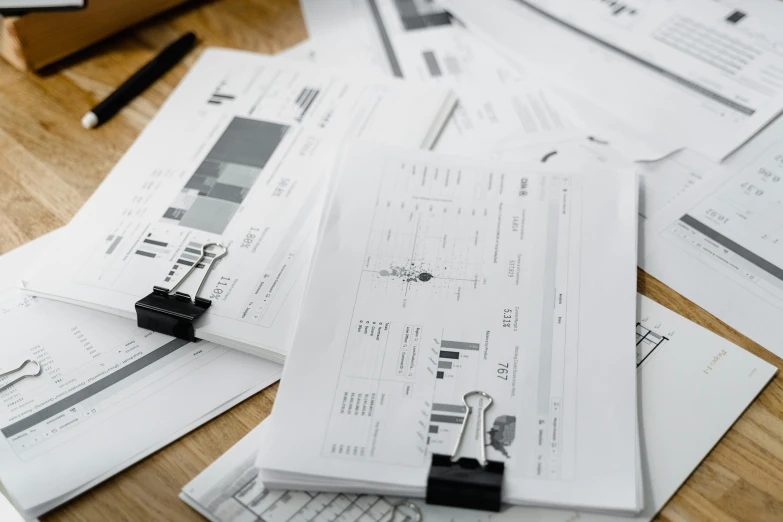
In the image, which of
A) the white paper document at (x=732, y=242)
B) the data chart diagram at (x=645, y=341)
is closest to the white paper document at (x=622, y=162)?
the white paper document at (x=732, y=242)

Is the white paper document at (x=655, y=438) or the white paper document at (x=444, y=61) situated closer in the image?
the white paper document at (x=655, y=438)

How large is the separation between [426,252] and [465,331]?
89mm

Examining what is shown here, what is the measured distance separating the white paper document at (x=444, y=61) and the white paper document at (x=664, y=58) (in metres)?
0.03

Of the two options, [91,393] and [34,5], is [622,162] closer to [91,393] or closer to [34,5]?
[91,393]

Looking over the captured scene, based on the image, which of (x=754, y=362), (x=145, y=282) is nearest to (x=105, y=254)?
(x=145, y=282)

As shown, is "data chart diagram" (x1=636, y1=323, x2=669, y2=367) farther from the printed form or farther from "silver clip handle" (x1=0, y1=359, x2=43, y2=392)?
"silver clip handle" (x1=0, y1=359, x2=43, y2=392)

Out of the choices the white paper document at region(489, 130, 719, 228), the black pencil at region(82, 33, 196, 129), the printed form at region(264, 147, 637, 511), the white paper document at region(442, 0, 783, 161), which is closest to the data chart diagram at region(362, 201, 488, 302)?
the printed form at region(264, 147, 637, 511)

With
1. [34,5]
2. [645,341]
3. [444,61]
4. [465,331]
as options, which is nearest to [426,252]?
[465,331]

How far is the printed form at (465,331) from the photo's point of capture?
539 millimetres

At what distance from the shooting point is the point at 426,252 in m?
0.66

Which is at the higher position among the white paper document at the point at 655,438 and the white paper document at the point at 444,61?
the white paper document at the point at 444,61

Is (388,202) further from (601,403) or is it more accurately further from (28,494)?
(28,494)

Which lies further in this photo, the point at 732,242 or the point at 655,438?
the point at 732,242

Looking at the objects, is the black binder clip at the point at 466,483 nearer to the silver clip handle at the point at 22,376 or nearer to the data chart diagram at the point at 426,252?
the data chart diagram at the point at 426,252
